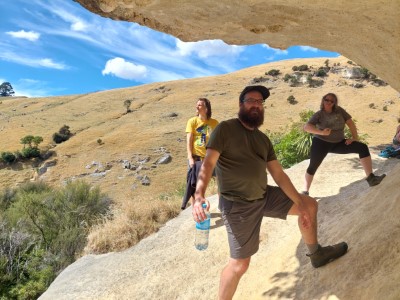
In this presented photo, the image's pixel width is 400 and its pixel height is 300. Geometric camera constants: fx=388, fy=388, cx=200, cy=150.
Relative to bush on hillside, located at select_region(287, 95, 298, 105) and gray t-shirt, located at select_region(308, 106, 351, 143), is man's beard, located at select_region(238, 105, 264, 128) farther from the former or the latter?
bush on hillside, located at select_region(287, 95, 298, 105)

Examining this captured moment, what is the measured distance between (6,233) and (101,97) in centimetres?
5983

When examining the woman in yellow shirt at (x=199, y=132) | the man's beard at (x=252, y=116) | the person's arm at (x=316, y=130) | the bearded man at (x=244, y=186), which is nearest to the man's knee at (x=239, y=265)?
the bearded man at (x=244, y=186)

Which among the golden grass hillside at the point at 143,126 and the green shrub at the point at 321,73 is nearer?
the golden grass hillside at the point at 143,126

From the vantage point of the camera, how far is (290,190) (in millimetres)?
3340

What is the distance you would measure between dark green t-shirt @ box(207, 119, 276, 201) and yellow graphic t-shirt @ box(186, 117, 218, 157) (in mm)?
2103

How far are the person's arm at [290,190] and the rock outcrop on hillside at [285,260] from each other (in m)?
0.53

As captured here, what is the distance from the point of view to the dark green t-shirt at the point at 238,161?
3.15 meters

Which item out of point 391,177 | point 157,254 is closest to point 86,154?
point 157,254

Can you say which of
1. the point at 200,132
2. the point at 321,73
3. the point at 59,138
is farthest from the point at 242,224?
the point at 321,73

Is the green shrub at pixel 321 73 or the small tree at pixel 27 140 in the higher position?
the green shrub at pixel 321 73

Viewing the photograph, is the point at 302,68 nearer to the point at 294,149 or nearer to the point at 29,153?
the point at 29,153

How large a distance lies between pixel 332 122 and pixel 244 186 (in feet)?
8.60

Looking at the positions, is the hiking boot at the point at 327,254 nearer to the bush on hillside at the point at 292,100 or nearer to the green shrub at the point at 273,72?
the bush on hillside at the point at 292,100

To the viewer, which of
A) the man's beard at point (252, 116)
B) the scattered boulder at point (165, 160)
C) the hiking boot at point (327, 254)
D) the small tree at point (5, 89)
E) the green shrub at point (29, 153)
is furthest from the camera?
the small tree at point (5, 89)
